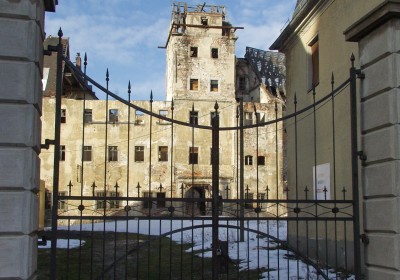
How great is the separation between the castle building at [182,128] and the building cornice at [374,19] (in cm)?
2283

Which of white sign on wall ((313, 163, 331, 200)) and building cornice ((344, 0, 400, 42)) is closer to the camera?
building cornice ((344, 0, 400, 42))

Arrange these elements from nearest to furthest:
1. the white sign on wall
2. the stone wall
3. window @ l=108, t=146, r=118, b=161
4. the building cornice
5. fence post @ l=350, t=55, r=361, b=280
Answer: the stone wall < the building cornice < fence post @ l=350, t=55, r=361, b=280 < the white sign on wall < window @ l=108, t=146, r=118, b=161

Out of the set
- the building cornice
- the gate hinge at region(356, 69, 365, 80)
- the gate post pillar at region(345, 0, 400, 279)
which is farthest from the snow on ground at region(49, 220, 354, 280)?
the building cornice

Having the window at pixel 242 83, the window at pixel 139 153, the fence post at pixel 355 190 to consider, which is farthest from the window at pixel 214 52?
the fence post at pixel 355 190

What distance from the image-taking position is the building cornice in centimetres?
502

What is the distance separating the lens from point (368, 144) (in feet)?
17.9

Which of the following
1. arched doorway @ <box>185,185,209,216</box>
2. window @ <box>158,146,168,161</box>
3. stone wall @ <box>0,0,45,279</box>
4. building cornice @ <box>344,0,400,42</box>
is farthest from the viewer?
window @ <box>158,146,168,161</box>

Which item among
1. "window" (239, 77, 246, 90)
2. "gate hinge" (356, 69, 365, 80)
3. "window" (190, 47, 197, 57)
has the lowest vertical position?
"gate hinge" (356, 69, 365, 80)

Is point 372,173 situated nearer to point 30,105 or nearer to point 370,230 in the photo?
point 370,230

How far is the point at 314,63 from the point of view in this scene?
534 inches

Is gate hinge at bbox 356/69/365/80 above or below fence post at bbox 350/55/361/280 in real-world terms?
above

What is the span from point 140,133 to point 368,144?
2886 cm

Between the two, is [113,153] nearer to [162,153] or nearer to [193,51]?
[162,153]

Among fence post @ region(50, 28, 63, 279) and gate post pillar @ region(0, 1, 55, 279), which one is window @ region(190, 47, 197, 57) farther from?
gate post pillar @ region(0, 1, 55, 279)
